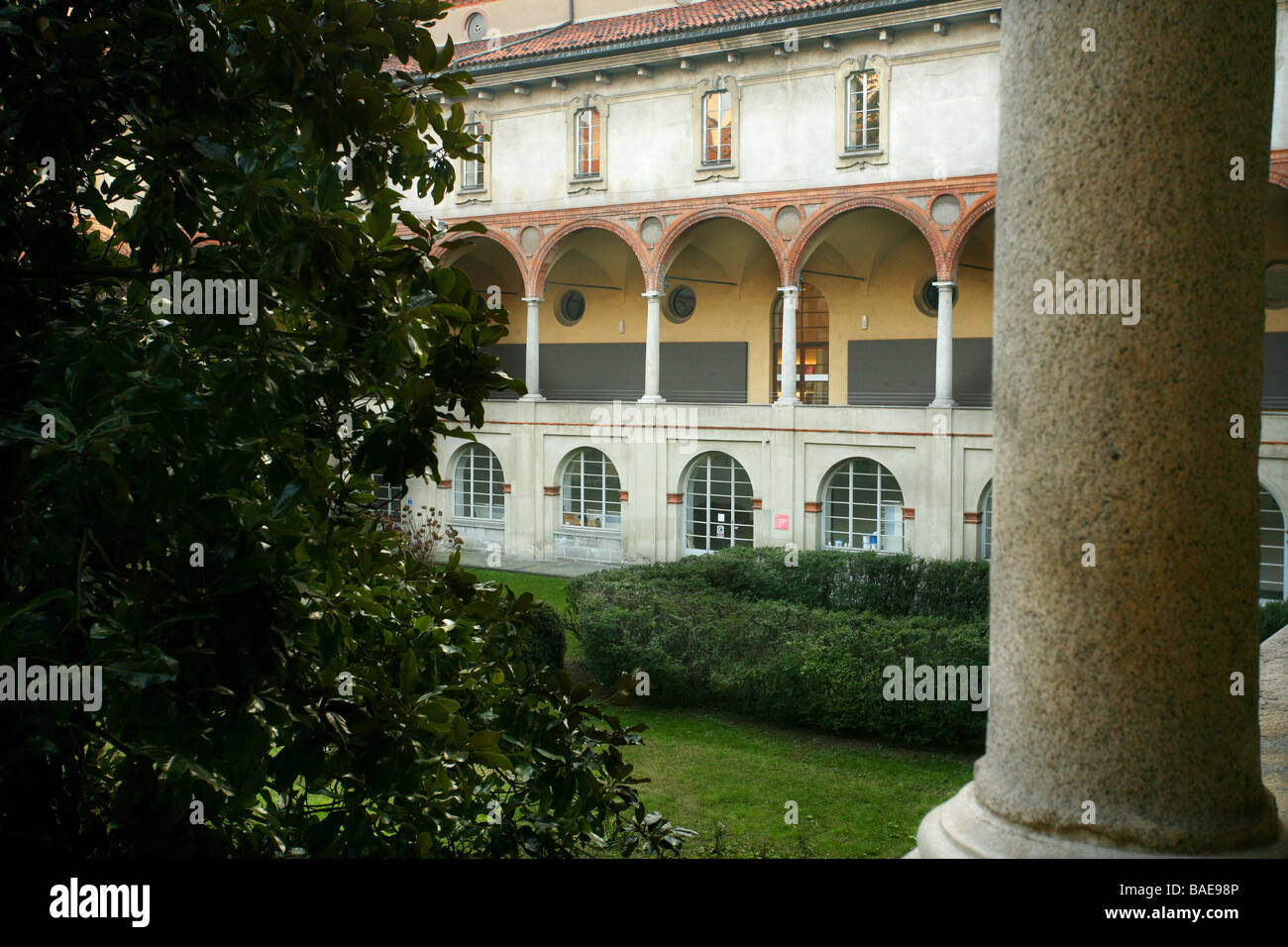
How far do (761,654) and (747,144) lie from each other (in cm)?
1258

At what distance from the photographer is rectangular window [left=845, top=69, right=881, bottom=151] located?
824 inches

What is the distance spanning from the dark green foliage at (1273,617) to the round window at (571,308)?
17.9m

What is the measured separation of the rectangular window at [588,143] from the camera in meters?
23.7

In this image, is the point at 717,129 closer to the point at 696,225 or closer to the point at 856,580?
the point at 696,225

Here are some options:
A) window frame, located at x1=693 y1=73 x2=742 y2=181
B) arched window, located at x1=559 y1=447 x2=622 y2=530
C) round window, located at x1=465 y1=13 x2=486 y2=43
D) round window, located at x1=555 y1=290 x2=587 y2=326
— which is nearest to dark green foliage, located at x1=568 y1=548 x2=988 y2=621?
arched window, located at x1=559 y1=447 x2=622 y2=530

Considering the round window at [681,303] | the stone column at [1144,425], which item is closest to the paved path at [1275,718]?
the stone column at [1144,425]

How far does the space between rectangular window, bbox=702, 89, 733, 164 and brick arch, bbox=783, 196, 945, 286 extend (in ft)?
7.08

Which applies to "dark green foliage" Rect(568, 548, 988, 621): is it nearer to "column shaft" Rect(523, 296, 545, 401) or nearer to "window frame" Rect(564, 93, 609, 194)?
"column shaft" Rect(523, 296, 545, 401)

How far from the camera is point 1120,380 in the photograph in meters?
2.43

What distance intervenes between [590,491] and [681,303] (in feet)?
18.4

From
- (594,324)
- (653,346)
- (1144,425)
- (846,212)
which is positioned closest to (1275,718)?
(1144,425)

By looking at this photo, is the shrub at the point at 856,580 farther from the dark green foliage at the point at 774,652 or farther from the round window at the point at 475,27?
the round window at the point at 475,27
